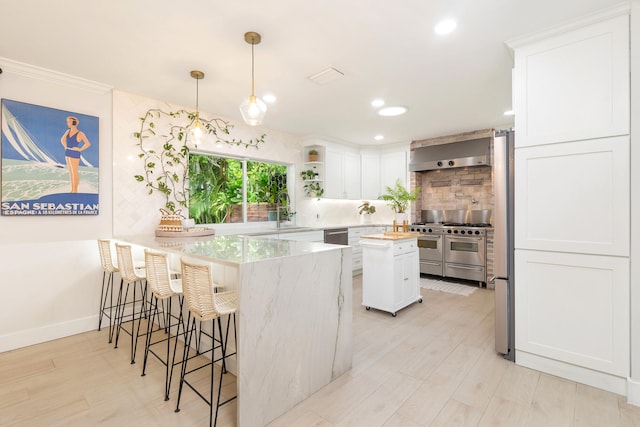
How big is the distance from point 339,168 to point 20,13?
15.2 feet

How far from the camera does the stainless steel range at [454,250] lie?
16.2 ft

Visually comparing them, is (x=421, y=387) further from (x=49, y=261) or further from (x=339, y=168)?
(x=339, y=168)

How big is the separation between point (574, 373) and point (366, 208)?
4.83 meters

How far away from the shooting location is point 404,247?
3734 mm

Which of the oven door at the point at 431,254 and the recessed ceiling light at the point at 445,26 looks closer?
the recessed ceiling light at the point at 445,26

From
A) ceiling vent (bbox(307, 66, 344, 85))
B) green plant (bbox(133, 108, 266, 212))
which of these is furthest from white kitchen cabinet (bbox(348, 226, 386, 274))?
ceiling vent (bbox(307, 66, 344, 85))

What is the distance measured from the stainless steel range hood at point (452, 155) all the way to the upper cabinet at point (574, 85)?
2.92 m

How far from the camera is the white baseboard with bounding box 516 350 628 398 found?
205cm

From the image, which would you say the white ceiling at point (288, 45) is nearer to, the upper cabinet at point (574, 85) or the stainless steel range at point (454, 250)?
the upper cabinet at point (574, 85)

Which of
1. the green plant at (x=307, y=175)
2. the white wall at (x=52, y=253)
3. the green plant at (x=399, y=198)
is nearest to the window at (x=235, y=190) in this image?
the green plant at (x=307, y=175)

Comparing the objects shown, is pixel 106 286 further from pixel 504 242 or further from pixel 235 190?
pixel 504 242

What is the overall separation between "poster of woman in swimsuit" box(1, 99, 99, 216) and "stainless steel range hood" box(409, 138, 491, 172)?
5042mm

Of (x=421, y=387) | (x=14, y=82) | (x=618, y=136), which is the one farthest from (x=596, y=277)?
(x=14, y=82)

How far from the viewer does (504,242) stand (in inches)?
100
